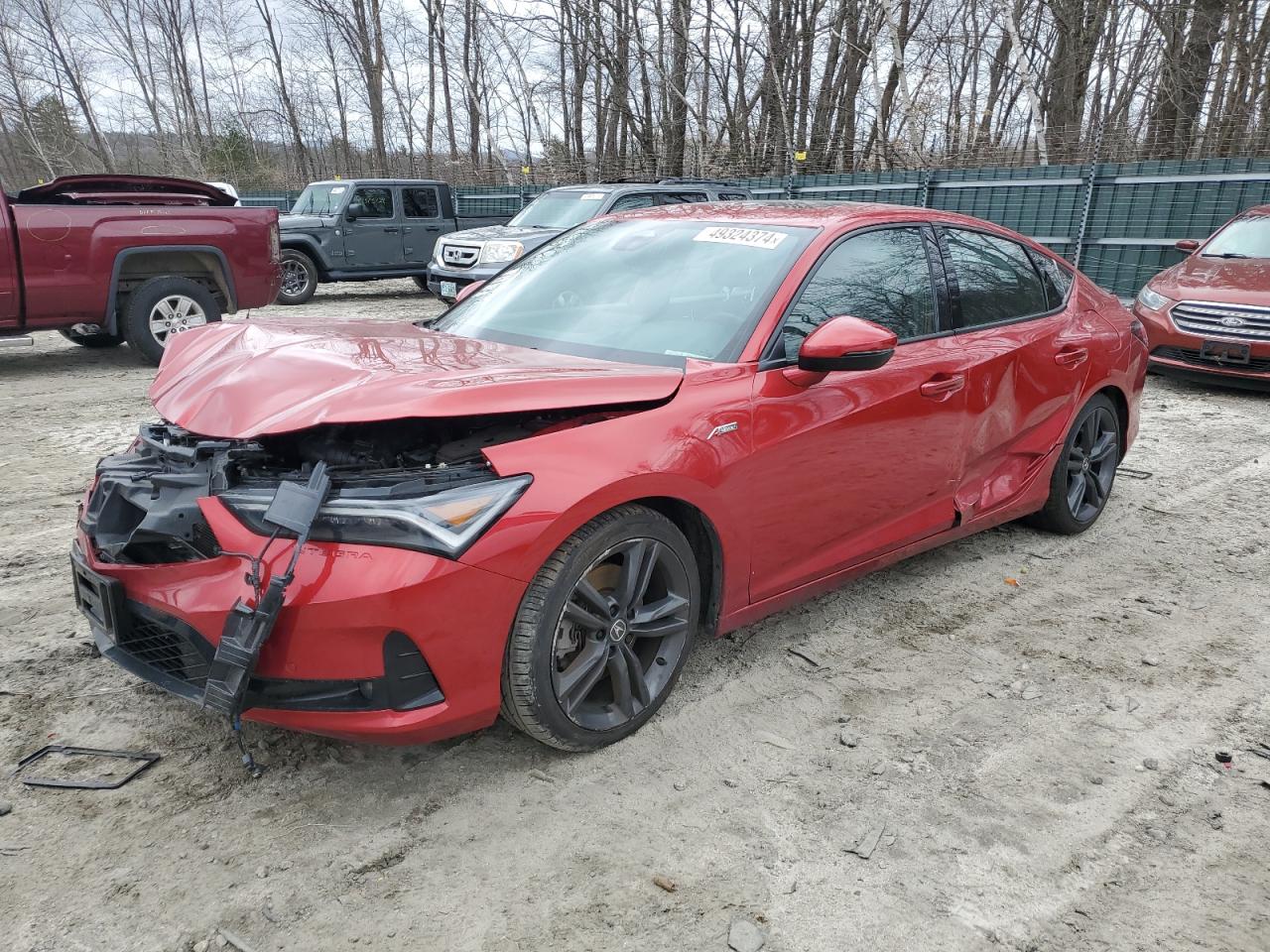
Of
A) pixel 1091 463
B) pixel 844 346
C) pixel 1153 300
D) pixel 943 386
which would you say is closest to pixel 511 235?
pixel 1153 300

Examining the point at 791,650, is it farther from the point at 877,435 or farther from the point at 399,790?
the point at 399,790

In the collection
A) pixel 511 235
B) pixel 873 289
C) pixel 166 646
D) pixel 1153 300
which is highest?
pixel 873 289

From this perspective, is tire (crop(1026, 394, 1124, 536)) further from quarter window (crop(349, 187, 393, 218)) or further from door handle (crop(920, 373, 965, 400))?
quarter window (crop(349, 187, 393, 218))

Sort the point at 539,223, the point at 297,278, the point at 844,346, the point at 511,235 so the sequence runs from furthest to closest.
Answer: the point at 297,278 < the point at 539,223 < the point at 511,235 < the point at 844,346

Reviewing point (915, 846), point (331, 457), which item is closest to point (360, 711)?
point (331, 457)

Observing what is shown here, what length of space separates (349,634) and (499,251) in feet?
32.1

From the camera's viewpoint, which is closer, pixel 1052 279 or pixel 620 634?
pixel 620 634

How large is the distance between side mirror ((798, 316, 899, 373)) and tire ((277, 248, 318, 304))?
12.4 m

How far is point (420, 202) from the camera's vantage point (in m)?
15.1

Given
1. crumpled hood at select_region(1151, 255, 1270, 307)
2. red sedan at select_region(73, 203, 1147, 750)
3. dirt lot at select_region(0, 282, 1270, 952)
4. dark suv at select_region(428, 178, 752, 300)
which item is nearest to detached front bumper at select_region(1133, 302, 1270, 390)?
crumpled hood at select_region(1151, 255, 1270, 307)

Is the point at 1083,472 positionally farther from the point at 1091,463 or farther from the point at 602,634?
the point at 602,634

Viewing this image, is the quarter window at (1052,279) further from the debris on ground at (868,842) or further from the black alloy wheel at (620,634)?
the debris on ground at (868,842)

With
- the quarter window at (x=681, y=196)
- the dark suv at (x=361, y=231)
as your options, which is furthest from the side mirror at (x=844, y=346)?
the dark suv at (x=361, y=231)

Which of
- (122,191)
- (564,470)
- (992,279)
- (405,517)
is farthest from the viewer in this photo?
(122,191)
